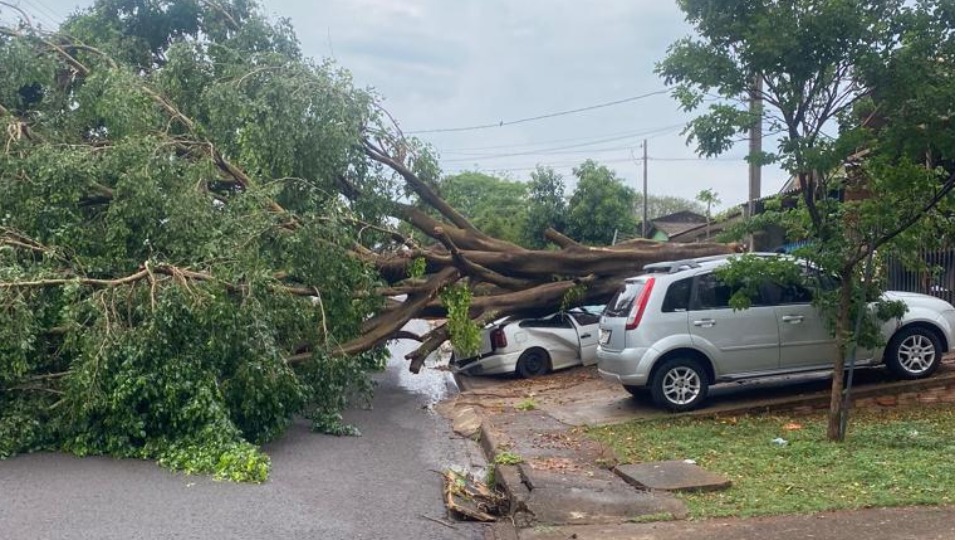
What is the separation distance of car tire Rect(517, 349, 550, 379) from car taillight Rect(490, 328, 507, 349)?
0.40 meters

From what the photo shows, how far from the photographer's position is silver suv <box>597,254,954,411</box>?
453 inches

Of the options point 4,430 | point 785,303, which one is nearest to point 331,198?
point 4,430

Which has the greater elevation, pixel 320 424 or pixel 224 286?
pixel 224 286

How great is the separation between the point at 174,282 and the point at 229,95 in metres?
4.25

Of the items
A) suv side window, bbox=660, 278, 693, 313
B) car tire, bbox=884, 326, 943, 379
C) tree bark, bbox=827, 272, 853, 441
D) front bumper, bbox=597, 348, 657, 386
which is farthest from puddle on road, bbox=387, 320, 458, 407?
tree bark, bbox=827, 272, 853, 441

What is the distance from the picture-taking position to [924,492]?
23.6 feet

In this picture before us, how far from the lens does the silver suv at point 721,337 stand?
11.5 meters

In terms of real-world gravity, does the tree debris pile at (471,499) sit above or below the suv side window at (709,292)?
below

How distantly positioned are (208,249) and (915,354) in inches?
335

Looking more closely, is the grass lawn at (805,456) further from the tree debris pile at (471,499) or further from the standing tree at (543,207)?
A: the standing tree at (543,207)

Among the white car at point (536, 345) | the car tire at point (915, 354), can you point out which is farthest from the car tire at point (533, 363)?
the car tire at point (915, 354)

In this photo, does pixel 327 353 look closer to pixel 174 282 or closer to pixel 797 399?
pixel 174 282

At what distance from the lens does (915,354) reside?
1178 cm

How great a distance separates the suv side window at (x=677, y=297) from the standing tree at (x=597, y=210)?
62.9 feet
